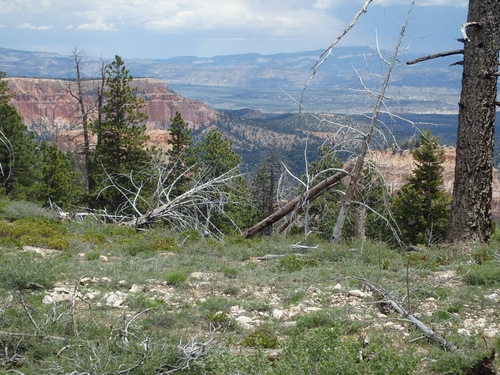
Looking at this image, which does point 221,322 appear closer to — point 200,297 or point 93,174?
point 200,297

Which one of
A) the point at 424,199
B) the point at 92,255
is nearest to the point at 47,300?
the point at 92,255

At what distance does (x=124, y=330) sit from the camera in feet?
12.9

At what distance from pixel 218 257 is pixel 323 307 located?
12.4 ft

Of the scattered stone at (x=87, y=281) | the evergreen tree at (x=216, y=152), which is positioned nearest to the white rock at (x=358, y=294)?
the scattered stone at (x=87, y=281)

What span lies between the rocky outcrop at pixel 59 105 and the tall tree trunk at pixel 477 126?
111374mm

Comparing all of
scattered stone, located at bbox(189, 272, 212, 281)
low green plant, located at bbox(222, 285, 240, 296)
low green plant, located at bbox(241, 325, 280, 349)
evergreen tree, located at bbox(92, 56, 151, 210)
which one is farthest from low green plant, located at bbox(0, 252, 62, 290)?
evergreen tree, located at bbox(92, 56, 151, 210)

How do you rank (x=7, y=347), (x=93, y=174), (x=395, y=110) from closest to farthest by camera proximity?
(x=7, y=347) → (x=395, y=110) → (x=93, y=174)

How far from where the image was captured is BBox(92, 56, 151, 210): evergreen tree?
24.0m

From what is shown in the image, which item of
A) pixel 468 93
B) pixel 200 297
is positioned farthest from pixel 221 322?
pixel 468 93

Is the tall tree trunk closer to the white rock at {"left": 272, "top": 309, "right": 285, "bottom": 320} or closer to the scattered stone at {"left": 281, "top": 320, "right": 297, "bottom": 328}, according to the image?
the white rock at {"left": 272, "top": 309, "right": 285, "bottom": 320}

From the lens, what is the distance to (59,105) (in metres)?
154

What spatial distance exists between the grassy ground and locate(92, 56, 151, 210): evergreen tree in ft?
48.9

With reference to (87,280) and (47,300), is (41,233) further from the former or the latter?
(47,300)

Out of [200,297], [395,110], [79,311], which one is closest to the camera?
[79,311]
